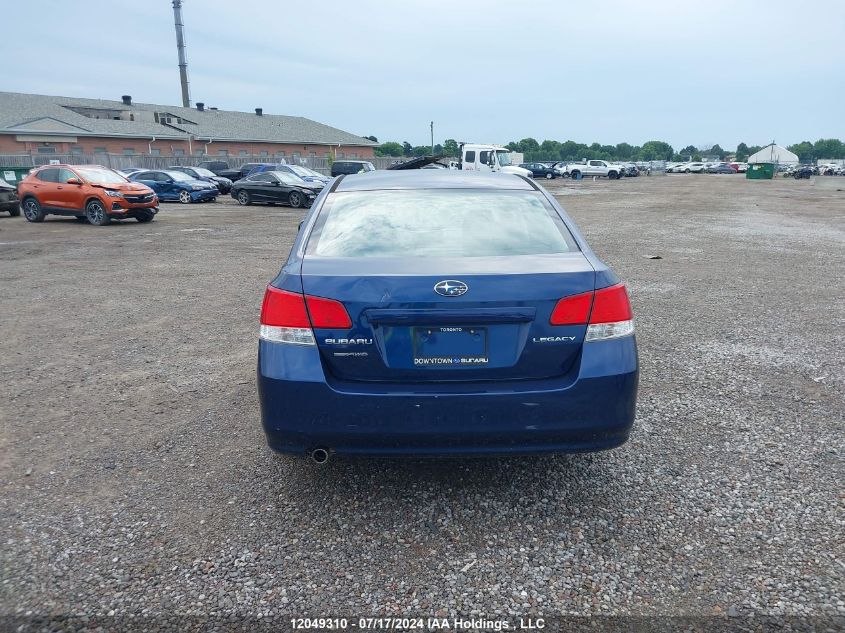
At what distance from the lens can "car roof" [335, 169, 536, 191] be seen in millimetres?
3875

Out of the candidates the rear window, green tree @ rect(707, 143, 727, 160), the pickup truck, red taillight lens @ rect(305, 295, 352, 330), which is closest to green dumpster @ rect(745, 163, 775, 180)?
the pickup truck

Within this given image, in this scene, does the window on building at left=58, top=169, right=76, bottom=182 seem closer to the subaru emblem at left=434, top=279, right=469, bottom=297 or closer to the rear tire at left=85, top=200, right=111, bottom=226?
the rear tire at left=85, top=200, right=111, bottom=226

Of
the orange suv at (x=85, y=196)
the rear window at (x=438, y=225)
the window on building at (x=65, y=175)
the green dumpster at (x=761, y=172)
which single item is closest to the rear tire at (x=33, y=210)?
the orange suv at (x=85, y=196)

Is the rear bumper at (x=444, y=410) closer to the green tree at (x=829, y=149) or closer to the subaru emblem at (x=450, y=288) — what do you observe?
the subaru emblem at (x=450, y=288)

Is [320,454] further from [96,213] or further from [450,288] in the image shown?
[96,213]

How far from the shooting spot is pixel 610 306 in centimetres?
295

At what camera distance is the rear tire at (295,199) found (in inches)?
950

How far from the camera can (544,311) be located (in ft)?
9.31

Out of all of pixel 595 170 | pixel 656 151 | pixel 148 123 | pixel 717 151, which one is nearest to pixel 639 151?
pixel 656 151

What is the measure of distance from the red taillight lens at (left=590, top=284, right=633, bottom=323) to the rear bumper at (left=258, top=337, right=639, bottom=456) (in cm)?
12

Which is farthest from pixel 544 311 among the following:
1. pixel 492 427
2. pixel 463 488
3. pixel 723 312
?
pixel 723 312

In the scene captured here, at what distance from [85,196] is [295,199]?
8224 mm

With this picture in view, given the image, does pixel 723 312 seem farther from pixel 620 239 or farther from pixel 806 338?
pixel 620 239

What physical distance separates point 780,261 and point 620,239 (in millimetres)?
3737
